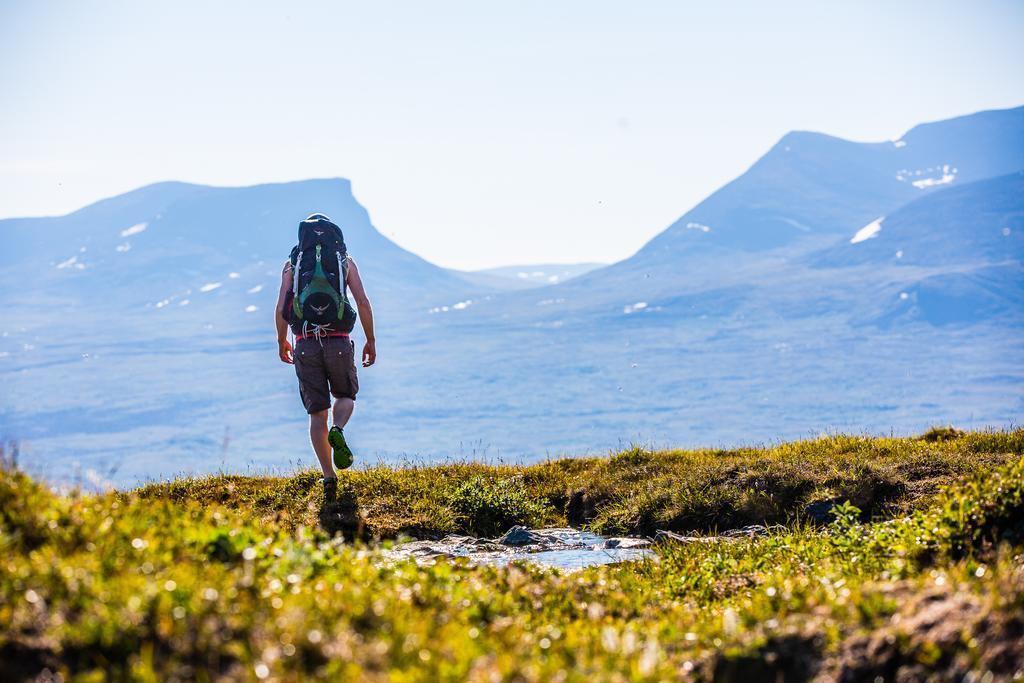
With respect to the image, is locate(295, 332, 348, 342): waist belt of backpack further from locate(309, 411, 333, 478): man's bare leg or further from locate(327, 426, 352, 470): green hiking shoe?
locate(327, 426, 352, 470): green hiking shoe

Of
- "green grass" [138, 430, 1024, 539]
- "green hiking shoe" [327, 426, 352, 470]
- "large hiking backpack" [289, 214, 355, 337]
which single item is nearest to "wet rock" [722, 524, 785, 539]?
"green grass" [138, 430, 1024, 539]

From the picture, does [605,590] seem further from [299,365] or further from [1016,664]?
[299,365]

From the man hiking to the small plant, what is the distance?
5.40 feet

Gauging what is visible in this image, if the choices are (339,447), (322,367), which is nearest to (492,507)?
(339,447)

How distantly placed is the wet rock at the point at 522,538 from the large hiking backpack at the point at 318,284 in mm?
3543

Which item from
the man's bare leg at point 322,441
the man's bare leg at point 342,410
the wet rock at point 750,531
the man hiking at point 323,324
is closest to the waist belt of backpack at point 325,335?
the man hiking at point 323,324

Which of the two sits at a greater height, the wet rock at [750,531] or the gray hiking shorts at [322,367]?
the gray hiking shorts at [322,367]

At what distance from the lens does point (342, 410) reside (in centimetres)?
1288

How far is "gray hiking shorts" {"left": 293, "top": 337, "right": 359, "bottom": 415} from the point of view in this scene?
500 inches

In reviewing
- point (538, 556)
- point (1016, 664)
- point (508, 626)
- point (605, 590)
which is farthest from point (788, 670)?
point (538, 556)

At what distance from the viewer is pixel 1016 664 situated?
485cm

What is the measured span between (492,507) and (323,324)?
3.34 meters

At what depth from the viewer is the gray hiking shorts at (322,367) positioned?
12688 mm

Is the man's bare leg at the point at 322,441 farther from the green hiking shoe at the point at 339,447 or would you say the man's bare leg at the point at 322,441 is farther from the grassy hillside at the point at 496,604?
the grassy hillside at the point at 496,604
